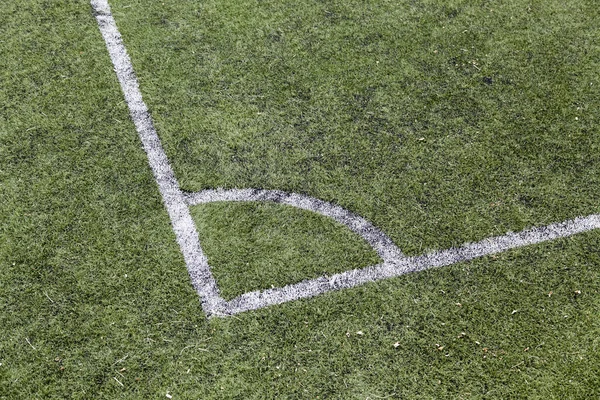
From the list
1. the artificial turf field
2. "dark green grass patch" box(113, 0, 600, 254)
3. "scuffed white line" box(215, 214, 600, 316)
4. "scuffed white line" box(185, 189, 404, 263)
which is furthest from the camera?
"dark green grass patch" box(113, 0, 600, 254)

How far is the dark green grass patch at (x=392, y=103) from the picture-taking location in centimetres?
454

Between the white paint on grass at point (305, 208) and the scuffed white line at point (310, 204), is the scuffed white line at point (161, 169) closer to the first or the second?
the white paint on grass at point (305, 208)

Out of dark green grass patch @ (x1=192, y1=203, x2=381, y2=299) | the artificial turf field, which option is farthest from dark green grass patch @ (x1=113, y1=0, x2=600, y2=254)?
dark green grass patch @ (x1=192, y1=203, x2=381, y2=299)

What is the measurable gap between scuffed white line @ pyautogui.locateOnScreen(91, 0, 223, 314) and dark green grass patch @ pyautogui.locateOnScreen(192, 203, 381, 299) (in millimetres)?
63

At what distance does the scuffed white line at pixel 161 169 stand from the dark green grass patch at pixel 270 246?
6 cm

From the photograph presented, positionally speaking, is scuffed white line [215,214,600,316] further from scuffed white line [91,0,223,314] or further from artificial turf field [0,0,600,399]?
scuffed white line [91,0,223,314]

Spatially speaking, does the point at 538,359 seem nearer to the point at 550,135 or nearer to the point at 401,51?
the point at 550,135

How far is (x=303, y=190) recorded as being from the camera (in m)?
4.51

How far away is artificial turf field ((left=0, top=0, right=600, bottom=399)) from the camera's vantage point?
3830mm

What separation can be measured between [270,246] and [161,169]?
3.12 ft

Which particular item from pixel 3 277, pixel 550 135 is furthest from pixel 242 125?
pixel 550 135

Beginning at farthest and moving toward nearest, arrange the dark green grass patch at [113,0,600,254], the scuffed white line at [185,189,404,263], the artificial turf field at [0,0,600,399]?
the dark green grass patch at [113,0,600,254] → the scuffed white line at [185,189,404,263] → the artificial turf field at [0,0,600,399]

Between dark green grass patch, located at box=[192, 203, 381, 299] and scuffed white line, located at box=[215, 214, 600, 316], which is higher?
dark green grass patch, located at box=[192, 203, 381, 299]

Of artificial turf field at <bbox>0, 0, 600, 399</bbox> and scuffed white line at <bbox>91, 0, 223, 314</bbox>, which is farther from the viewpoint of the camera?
scuffed white line at <bbox>91, 0, 223, 314</bbox>
